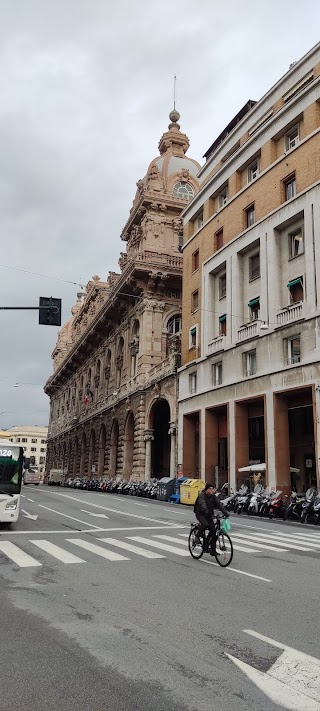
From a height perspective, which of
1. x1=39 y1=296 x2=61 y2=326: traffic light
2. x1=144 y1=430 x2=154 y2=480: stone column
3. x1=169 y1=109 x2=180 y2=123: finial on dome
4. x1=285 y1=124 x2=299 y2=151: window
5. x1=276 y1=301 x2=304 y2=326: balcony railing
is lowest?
x1=144 y1=430 x2=154 y2=480: stone column

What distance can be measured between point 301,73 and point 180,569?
97.1ft

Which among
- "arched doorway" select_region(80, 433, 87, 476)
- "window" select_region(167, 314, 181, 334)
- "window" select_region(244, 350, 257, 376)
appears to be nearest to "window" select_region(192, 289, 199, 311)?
"window" select_region(167, 314, 181, 334)

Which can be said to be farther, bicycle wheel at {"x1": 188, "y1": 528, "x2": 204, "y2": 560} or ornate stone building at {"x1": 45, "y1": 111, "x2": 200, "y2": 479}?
ornate stone building at {"x1": 45, "y1": 111, "x2": 200, "y2": 479}

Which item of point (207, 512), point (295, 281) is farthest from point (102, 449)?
point (207, 512)

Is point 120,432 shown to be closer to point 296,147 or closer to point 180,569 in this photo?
point 296,147

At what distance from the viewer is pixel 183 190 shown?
5462cm

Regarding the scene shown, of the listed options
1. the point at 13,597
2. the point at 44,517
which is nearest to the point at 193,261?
the point at 44,517

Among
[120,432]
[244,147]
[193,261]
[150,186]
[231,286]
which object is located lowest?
[120,432]

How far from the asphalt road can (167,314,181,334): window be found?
37313 mm

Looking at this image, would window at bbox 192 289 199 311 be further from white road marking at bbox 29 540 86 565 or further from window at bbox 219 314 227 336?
white road marking at bbox 29 540 86 565

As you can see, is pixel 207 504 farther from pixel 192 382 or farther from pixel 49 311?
pixel 192 382

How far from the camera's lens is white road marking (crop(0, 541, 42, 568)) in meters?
10.1

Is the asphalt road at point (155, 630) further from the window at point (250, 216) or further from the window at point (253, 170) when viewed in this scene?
the window at point (253, 170)

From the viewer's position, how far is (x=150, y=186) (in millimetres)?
52469
